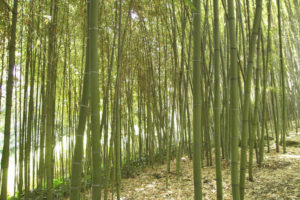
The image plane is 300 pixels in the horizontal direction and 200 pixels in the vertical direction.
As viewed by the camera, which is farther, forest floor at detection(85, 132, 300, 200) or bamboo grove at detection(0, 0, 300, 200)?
forest floor at detection(85, 132, 300, 200)

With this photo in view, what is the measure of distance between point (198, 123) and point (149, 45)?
2991mm

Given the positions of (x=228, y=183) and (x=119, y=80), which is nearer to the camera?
(x=119, y=80)

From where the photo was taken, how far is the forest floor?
2.49 metres

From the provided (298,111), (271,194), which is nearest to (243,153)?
(271,194)

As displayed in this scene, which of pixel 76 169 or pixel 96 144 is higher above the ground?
pixel 96 144

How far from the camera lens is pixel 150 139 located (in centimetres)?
512

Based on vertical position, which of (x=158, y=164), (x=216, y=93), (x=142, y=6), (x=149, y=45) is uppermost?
(x=142, y=6)

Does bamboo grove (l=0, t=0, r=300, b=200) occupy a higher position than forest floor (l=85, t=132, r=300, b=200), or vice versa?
bamboo grove (l=0, t=0, r=300, b=200)

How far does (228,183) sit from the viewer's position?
2.96m

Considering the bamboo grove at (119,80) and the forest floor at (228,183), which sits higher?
the bamboo grove at (119,80)

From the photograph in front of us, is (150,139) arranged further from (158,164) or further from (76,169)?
(76,169)

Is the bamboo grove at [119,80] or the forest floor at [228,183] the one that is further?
the forest floor at [228,183]

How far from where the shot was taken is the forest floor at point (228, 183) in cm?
249

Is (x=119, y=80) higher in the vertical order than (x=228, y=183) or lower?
higher
